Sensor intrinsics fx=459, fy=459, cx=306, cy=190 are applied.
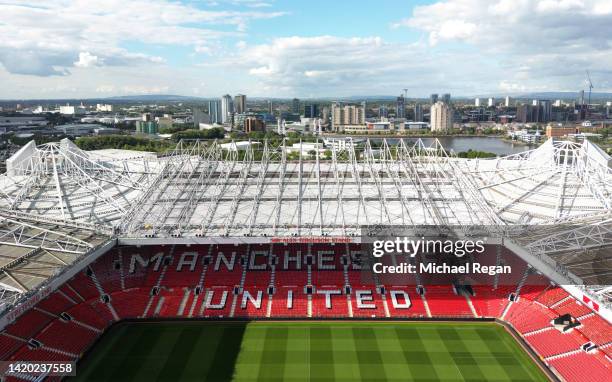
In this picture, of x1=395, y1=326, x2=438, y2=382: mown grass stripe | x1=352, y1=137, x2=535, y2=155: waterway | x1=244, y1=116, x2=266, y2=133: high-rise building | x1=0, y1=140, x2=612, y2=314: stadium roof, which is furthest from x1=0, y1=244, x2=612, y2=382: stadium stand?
x1=244, y1=116, x2=266, y2=133: high-rise building

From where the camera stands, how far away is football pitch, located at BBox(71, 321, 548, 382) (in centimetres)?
3084

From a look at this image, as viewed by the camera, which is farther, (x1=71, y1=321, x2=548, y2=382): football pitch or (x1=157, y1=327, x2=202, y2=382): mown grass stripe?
(x1=157, y1=327, x2=202, y2=382): mown grass stripe

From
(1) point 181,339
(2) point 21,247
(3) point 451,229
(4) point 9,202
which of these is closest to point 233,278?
(1) point 181,339

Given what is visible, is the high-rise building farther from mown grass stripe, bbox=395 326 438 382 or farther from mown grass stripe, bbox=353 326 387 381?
mown grass stripe, bbox=395 326 438 382

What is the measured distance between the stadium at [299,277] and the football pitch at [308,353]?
137 mm

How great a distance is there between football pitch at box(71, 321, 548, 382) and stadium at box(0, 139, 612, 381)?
0.14 metres

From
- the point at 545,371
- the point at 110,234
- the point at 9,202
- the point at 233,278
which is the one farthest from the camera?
the point at 9,202

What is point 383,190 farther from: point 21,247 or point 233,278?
point 21,247

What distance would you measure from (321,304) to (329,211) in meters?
8.32

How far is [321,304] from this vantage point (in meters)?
38.4

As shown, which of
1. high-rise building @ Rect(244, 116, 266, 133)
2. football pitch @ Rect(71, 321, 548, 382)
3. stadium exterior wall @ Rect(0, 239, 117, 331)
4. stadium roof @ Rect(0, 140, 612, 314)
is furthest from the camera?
high-rise building @ Rect(244, 116, 266, 133)

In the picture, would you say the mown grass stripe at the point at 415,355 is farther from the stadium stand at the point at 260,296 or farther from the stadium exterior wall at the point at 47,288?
the stadium exterior wall at the point at 47,288

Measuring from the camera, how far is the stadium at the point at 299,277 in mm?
31328

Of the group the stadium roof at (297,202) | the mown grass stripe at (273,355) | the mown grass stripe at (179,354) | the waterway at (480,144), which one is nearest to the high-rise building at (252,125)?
the waterway at (480,144)
